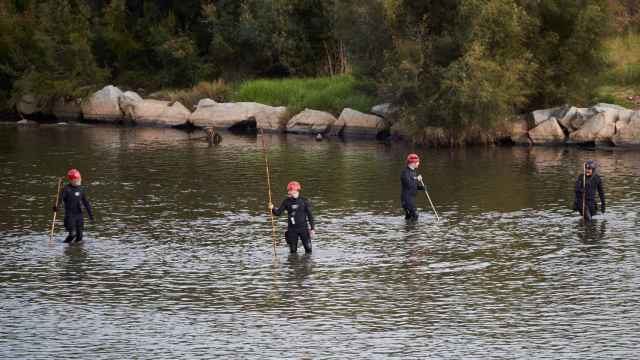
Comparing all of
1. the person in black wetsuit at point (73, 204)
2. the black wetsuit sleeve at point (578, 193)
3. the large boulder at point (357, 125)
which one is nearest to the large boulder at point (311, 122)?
the large boulder at point (357, 125)

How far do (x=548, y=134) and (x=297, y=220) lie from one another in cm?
3427

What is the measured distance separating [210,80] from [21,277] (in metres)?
58.1

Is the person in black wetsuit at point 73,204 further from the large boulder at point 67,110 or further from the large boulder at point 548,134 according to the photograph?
the large boulder at point 67,110

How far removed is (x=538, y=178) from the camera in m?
50.9

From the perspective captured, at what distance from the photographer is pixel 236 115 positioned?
7731 centimetres

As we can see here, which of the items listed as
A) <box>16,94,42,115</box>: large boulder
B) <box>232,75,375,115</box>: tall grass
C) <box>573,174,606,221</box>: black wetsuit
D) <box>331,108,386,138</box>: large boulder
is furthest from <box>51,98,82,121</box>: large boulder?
<box>573,174,606,221</box>: black wetsuit

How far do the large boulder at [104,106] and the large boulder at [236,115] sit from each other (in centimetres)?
679

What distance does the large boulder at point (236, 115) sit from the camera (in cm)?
7612

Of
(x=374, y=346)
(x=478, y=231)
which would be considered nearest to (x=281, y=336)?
(x=374, y=346)

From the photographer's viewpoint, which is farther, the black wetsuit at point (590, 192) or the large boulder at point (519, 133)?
the large boulder at point (519, 133)

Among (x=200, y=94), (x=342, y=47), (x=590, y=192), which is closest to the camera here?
(x=590, y=192)

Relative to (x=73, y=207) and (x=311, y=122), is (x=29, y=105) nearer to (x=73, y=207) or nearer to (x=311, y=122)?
(x=311, y=122)

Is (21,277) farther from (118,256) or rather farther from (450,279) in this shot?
(450,279)

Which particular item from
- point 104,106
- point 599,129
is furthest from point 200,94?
point 599,129
